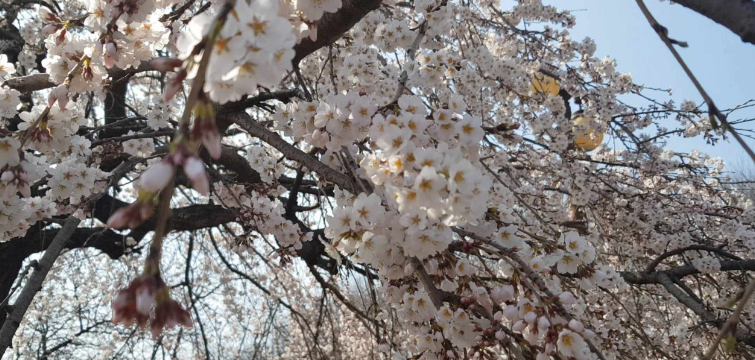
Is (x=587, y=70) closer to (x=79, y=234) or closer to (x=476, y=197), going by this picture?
(x=476, y=197)

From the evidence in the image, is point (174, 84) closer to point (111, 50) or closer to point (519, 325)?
point (111, 50)

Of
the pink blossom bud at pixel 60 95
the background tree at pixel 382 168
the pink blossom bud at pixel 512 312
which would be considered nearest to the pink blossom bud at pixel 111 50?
the background tree at pixel 382 168

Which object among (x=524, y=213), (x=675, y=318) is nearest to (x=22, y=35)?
(x=524, y=213)

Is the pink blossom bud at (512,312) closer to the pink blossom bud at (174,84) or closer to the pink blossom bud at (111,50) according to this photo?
the pink blossom bud at (174,84)

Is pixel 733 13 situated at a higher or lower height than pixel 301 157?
lower

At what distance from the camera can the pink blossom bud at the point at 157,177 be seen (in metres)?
0.72

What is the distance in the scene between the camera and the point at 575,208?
5.19 meters

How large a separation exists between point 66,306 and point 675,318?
890cm

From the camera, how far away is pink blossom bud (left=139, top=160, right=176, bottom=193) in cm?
72

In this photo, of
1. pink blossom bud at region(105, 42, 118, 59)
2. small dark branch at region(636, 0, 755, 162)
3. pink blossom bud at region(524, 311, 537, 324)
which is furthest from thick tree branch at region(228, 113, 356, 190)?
small dark branch at region(636, 0, 755, 162)

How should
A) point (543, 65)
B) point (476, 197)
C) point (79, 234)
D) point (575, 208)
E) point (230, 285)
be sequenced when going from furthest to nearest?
1. point (230, 285)
2. point (543, 65)
3. point (575, 208)
4. point (79, 234)
5. point (476, 197)

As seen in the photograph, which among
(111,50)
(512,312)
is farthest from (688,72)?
(111,50)

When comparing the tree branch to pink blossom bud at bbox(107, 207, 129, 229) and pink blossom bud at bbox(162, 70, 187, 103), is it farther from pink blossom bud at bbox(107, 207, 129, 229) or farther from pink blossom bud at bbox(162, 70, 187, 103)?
pink blossom bud at bbox(107, 207, 129, 229)

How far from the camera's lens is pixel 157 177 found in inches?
28.7
